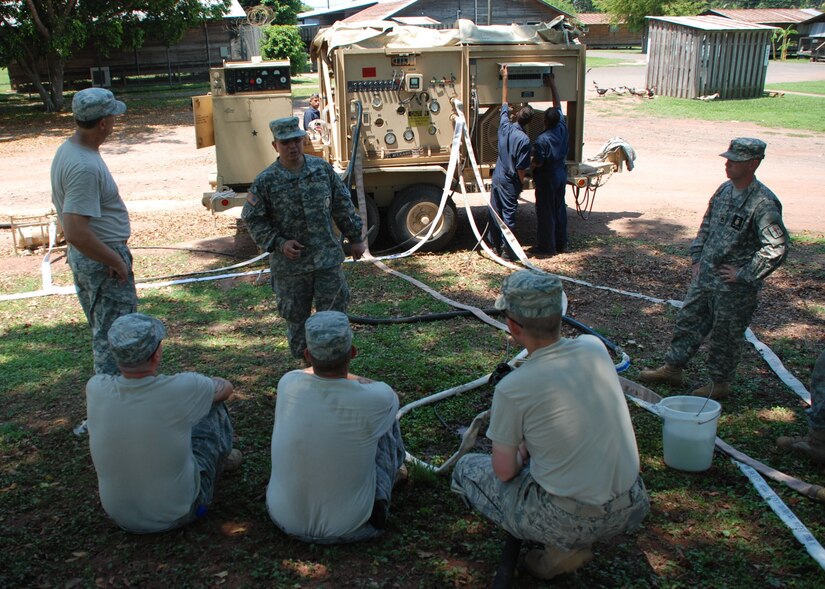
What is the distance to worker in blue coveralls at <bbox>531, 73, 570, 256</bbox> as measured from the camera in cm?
820

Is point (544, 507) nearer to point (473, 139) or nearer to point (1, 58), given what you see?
point (473, 139)

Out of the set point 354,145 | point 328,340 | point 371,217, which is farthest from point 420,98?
point 328,340

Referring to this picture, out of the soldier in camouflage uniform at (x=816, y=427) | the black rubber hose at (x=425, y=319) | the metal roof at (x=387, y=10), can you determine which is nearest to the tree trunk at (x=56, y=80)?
the metal roof at (x=387, y=10)

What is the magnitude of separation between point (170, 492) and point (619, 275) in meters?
5.45

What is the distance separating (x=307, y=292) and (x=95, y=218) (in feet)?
4.58

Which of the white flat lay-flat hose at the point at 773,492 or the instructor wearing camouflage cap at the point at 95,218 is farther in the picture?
the instructor wearing camouflage cap at the point at 95,218

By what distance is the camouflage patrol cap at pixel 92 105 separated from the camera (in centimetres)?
385

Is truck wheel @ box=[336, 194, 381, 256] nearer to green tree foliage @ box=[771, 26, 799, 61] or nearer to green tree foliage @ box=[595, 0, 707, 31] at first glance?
green tree foliage @ box=[771, 26, 799, 61]

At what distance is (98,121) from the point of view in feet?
12.9

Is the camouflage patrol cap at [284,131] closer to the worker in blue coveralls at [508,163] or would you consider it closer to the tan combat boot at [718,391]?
the tan combat boot at [718,391]

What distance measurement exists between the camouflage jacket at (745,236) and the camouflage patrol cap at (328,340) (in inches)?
100

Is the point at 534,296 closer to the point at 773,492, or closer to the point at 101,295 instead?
the point at 773,492

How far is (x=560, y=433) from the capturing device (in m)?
2.76

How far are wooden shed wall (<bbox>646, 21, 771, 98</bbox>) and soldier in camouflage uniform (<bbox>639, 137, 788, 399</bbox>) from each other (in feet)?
64.4
